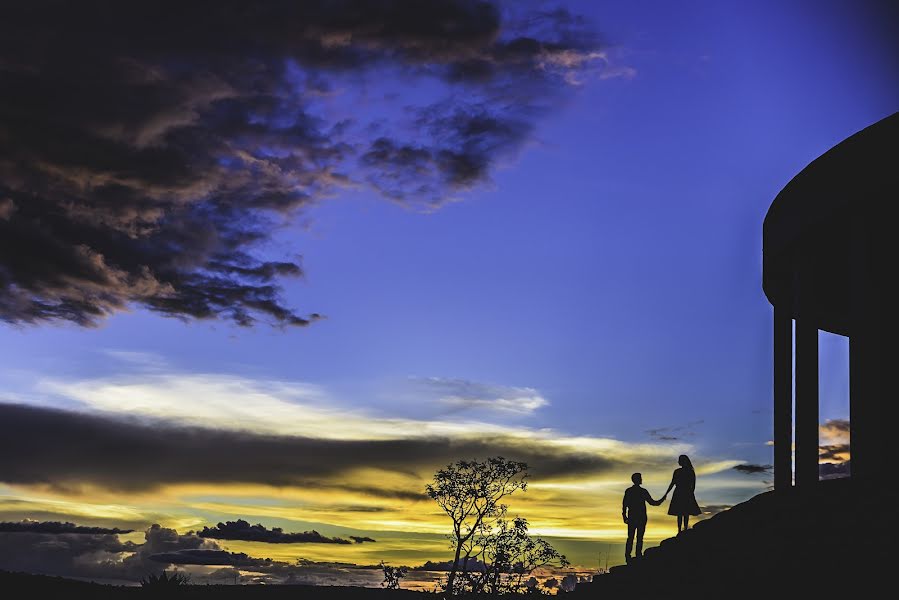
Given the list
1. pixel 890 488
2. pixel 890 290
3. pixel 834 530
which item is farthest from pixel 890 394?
pixel 834 530

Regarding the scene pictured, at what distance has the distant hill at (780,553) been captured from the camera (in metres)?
14.6

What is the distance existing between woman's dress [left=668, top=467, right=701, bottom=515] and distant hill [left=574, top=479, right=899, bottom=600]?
0.96 m

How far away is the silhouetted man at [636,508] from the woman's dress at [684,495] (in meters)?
0.51

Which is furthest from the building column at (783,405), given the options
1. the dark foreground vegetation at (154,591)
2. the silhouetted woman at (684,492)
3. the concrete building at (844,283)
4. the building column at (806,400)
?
the dark foreground vegetation at (154,591)

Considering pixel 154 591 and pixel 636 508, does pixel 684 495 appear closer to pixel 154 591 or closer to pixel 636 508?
pixel 636 508

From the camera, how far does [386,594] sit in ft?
91.5

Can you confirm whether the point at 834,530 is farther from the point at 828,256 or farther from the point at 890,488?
the point at 828,256

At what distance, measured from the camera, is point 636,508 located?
2159 centimetres

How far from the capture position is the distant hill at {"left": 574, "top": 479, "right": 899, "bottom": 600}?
14.6 metres

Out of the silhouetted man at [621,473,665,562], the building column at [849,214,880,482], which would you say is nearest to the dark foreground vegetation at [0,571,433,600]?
the silhouetted man at [621,473,665,562]

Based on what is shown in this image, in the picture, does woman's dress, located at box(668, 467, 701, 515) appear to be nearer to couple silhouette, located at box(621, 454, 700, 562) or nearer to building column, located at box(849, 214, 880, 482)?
couple silhouette, located at box(621, 454, 700, 562)

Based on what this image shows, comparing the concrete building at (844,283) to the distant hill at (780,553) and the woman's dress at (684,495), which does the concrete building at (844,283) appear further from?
the woman's dress at (684,495)

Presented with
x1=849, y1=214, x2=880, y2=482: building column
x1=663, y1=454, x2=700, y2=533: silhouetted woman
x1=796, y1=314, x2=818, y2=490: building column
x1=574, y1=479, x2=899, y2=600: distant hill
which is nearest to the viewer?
x1=574, y1=479, x2=899, y2=600: distant hill

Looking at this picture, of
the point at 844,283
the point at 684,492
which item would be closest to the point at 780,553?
the point at 684,492
